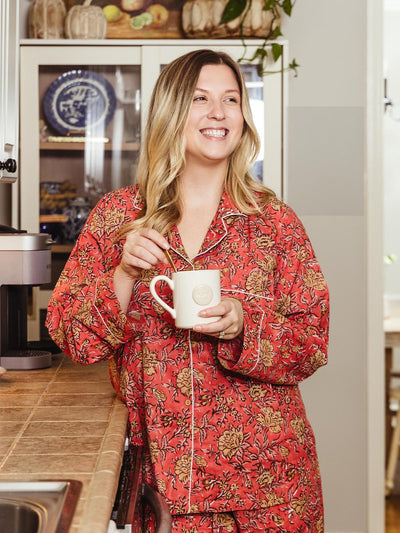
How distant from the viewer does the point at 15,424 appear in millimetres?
1362

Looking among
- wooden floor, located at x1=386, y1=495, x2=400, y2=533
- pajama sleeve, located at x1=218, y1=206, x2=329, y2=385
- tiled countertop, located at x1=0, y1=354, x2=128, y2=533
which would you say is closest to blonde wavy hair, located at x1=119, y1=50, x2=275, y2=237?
pajama sleeve, located at x1=218, y1=206, x2=329, y2=385

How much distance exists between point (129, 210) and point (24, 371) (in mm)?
539

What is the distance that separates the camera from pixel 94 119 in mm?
2930

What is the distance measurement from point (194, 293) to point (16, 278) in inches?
28.3

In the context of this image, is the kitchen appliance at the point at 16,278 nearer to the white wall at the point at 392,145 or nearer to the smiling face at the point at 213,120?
the smiling face at the point at 213,120

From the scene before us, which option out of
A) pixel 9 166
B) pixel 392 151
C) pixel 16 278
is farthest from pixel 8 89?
pixel 392 151

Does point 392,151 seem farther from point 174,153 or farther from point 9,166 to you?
point 174,153

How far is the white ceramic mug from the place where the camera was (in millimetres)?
1295

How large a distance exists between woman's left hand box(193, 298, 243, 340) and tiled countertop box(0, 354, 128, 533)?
0.24 m

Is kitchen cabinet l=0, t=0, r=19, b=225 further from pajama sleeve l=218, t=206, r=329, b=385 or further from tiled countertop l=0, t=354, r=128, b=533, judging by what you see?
pajama sleeve l=218, t=206, r=329, b=385

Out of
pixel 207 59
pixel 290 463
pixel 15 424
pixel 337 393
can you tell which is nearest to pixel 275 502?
pixel 290 463

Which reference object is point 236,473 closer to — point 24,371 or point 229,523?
point 229,523

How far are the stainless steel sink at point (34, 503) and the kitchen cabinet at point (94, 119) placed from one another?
189 centimetres

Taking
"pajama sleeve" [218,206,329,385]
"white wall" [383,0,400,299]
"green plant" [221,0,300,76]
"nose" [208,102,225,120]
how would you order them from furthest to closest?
"white wall" [383,0,400,299]
"green plant" [221,0,300,76]
"nose" [208,102,225,120]
"pajama sleeve" [218,206,329,385]
